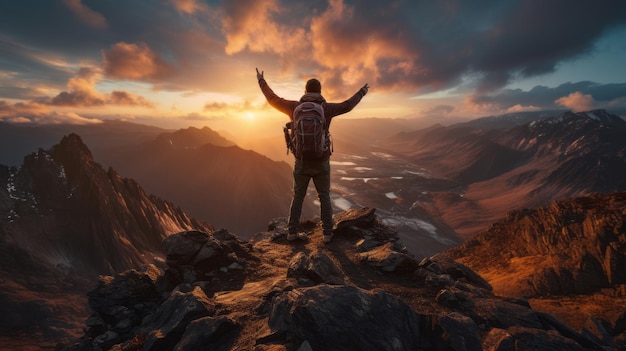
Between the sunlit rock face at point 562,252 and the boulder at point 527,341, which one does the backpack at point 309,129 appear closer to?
→ the boulder at point 527,341

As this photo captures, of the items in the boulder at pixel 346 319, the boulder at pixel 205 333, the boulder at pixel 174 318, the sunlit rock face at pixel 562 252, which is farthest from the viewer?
the sunlit rock face at pixel 562 252

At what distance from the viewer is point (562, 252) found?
69.4 ft

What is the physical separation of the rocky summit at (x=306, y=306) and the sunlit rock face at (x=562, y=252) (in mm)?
13314

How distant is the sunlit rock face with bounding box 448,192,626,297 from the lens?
17328 mm

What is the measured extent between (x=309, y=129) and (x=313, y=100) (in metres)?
0.85

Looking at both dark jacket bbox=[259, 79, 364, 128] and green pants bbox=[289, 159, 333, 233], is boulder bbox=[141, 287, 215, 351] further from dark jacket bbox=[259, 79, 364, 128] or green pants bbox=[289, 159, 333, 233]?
dark jacket bbox=[259, 79, 364, 128]

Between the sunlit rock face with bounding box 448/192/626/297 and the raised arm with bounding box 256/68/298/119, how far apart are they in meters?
Result: 17.6

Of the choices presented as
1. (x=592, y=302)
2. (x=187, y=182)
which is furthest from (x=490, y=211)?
(x=592, y=302)

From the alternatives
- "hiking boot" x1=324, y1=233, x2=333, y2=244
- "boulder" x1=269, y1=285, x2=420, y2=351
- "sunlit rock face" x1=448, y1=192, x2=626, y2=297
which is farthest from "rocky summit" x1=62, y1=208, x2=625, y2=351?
"sunlit rock face" x1=448, y1=192, x2=626, y2=297

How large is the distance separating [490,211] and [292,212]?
738 ft

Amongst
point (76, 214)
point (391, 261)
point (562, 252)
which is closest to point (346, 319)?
point (391, 261)

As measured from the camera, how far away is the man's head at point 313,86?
7.95 m

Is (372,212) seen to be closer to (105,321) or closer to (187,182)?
(105,321)

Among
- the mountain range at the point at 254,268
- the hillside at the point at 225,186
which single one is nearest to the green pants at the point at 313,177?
the mountain range at the point at 254,268
